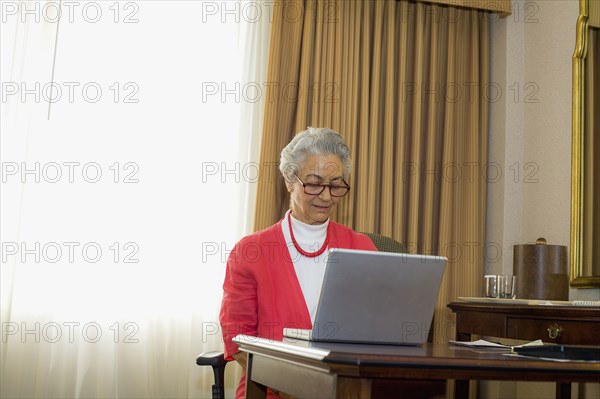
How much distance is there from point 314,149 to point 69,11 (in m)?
1.75

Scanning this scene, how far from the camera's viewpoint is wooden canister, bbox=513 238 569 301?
3236mm

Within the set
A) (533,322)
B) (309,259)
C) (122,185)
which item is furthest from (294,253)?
(122,185)

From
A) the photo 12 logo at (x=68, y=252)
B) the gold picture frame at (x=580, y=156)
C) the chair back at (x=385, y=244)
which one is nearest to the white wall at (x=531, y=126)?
the gold picture frame at (x=580, y=156)

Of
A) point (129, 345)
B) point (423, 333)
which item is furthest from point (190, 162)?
point (423, 333)

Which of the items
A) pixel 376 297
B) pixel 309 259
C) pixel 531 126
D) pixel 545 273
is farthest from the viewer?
pixel 531 126

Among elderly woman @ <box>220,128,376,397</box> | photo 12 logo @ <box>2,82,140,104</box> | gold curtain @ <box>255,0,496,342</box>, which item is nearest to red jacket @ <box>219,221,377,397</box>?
elderly woman @ <box>220,128,376,397</box>

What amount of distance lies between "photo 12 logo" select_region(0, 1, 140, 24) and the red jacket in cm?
175

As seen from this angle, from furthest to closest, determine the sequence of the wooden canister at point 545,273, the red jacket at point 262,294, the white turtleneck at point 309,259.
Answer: the wooden canister at point 545,273 < the white turtleneck at point 309,259 < the red jacket at point 262,294

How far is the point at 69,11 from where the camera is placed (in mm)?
3670

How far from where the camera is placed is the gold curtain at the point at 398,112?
3.88m

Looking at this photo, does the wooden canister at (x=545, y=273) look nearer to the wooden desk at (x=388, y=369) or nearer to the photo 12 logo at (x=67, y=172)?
the wooden desk at (x=388, y=369)

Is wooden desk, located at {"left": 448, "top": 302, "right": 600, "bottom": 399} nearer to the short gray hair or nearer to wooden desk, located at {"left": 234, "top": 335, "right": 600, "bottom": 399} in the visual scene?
the short gray hair

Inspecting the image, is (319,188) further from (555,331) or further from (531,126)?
(531,126)

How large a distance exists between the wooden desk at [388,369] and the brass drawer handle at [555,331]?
1239mm
